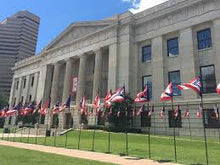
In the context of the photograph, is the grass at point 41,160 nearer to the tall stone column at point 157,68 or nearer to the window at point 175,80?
the window at point 175,80

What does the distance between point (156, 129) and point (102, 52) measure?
21.0 meters

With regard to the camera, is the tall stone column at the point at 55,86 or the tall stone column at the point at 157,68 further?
the tall stone column at the point at 55,86

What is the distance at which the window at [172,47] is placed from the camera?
125 ft

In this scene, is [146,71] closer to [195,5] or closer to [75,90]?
[195,5]

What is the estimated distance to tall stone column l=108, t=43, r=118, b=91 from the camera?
42634 mm

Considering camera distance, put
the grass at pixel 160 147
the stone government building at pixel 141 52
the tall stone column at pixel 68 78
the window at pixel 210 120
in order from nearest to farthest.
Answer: the grass at pixel 160 147 < the window at pixel 210 120 < the stone government building at pixel 141 52 < the tall stone column at pixel 68 78

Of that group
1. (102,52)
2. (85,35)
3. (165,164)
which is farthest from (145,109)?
(165,164)

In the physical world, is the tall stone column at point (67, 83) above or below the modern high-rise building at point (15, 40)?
below

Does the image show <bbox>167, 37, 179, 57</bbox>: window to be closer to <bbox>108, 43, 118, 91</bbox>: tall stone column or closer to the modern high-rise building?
<bbox>108, 43, 118, 91</bbox>: tall stone column

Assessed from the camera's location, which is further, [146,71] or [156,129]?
[146,71]

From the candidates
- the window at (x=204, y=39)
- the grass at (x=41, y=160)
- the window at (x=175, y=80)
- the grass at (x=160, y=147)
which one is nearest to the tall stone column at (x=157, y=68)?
the window at (x=175, y=80)

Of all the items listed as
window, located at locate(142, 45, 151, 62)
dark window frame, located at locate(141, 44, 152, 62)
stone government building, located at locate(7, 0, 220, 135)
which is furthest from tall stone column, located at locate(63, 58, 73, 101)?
window, located at locate(142, 45, 151, 62)

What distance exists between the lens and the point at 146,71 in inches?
1615

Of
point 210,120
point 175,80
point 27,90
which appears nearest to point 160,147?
point 210,120
